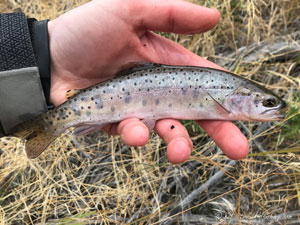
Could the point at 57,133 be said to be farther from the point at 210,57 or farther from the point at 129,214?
the point at 210,57

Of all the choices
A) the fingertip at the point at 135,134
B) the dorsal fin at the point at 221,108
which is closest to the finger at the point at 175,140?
the fingertip at the point at 135,134

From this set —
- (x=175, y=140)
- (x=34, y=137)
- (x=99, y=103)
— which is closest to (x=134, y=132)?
(x=175, y=140)

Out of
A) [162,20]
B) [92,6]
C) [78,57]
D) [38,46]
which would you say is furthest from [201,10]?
[38,46]

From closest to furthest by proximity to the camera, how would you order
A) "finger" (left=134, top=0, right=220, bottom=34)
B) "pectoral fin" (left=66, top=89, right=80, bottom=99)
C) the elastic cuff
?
1. "finger" (left=134, top=0, right=220, bottom=34)
2. "pectoral fin" (left=66, top=89, right=80, bottom=99)
3. the elastic cuff

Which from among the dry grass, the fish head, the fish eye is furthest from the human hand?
the dry grass

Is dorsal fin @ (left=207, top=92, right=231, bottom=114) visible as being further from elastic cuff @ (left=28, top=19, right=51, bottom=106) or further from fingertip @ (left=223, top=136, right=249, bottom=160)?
elastic cuff @ (left=28, top=19, right=51, bottom=106)

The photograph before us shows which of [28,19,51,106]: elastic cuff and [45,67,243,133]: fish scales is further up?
[28,19,51,106]: elastic cuff

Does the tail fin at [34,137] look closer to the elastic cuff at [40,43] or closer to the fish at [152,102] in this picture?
the fish at [152,102]
